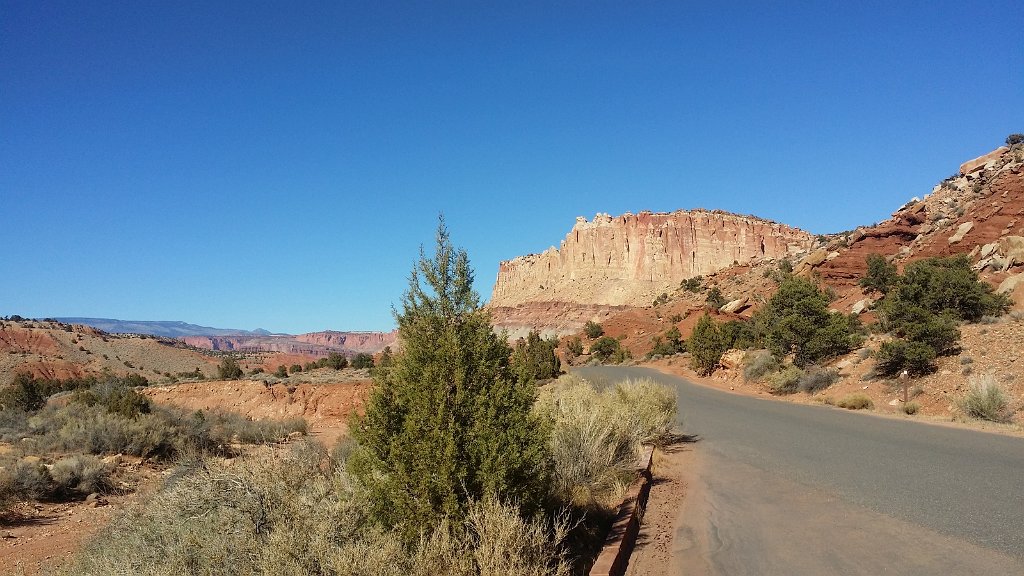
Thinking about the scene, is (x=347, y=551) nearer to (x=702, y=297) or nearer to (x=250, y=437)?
(x=250, y=437)

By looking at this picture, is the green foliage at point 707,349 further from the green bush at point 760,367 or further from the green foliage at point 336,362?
the green foliage at point 336,362

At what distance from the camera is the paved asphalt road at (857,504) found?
510 cm

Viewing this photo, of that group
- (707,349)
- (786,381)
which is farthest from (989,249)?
(786,381)

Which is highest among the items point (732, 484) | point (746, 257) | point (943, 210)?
point (746, 257)

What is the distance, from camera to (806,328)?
916 inches

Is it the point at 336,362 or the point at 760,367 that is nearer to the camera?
the point at 760,367

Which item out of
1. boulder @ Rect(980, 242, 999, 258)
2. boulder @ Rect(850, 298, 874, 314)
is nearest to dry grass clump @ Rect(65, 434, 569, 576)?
boulder @ Rect(850, 298, 874, 314)

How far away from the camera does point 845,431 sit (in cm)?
1209

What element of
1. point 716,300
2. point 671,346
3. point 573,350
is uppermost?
point 716,300

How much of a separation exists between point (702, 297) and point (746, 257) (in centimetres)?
5164

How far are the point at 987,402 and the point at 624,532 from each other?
39.5ft

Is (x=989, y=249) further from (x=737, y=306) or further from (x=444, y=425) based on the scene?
(x=444, y=425)

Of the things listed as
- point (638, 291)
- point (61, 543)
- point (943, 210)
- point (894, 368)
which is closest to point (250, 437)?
point (61, 543)

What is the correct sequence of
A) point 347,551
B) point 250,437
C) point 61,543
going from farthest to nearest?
point 250,437 < point 61,543 < point 347,551
